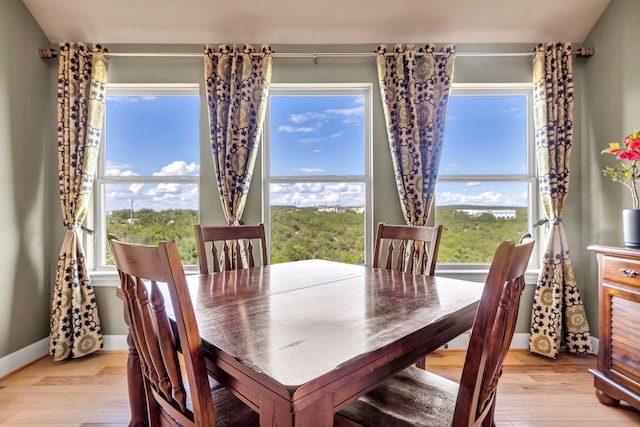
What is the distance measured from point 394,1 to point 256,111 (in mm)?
1367

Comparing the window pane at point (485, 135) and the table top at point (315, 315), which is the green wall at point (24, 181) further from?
the window pane at point (485, 135)

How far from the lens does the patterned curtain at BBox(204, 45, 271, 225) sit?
7.80ft

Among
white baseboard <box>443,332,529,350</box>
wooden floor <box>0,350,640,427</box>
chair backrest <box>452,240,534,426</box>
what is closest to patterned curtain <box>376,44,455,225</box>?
white baseboard <box>443,332,529,350</box>

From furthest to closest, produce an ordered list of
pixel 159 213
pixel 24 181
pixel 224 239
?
1. pixel 159 213
2. pixel 24 181
3. pixel 224 239

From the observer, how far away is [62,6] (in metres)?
2.28

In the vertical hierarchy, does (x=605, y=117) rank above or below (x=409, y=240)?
above

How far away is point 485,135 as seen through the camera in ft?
8.77

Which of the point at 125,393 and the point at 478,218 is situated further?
the point at 478,218

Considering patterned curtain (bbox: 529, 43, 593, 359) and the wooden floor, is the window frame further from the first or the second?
the wooden floor

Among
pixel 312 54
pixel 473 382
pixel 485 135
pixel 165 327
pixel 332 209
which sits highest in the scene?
pixel 312 54

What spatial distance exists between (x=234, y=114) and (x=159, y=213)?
1118mm

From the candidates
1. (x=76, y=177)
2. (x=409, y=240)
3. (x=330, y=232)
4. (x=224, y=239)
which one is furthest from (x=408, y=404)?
(x=76, y=177)

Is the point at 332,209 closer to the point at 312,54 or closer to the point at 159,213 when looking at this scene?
the point at 312,54

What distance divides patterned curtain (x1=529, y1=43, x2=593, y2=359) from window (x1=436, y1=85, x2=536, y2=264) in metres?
0.28
